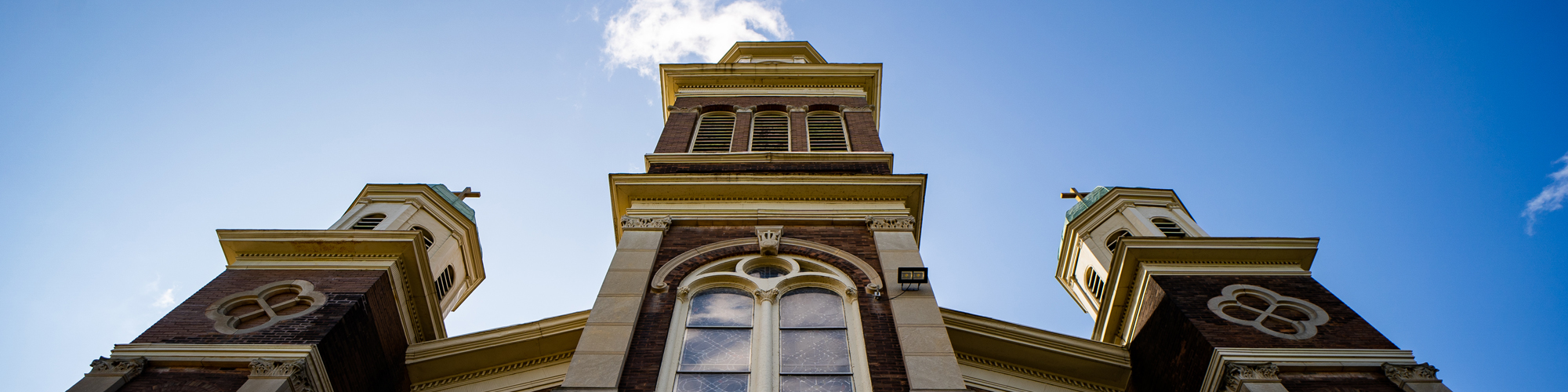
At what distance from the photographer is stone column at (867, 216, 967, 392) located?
39.4 feet

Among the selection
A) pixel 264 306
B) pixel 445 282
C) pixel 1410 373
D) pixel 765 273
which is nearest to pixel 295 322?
pixel 264 306

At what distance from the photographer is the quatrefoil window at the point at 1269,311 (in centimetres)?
1505

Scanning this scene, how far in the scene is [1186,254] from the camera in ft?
56.3

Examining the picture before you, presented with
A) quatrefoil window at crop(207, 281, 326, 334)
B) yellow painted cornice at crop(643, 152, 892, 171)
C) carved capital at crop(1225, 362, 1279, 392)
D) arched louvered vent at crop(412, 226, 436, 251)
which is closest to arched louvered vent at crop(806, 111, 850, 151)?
yellow painted cornice at crop(643, 152, 892, 171)

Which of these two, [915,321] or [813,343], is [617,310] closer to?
[813,343]

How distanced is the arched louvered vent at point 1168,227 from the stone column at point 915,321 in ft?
20.2

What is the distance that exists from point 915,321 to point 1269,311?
586 cm

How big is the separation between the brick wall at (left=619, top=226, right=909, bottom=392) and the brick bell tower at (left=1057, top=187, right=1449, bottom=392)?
173 inches

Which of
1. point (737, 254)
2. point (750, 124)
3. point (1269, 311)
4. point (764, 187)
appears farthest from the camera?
point (750, 124)

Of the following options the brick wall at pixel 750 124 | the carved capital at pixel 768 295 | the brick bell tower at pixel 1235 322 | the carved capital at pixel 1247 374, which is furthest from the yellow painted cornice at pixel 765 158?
the carved capital at pixel 1247 374

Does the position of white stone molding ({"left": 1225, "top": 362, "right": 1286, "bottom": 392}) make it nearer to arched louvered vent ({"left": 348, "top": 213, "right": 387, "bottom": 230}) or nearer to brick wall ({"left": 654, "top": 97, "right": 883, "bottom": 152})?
brick wall ({"left": 654, "top": 97, "right": 883, "bottom": 152})

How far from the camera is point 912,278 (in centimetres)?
1437

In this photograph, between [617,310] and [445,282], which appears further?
[445,282]

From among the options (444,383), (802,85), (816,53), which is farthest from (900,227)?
(816,53)
